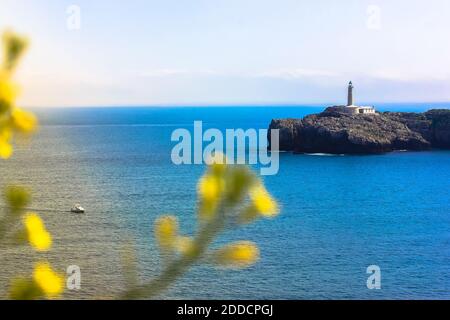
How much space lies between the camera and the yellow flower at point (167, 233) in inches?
44.4

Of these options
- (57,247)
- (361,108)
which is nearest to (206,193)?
(57,247)

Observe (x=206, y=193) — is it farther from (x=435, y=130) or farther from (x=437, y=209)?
(x=435, y=130)

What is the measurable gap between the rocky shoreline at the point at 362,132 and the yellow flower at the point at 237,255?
74119mm

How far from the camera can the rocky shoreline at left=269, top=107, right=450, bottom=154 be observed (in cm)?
7519

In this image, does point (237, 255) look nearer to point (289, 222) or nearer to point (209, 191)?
point (209, 191)

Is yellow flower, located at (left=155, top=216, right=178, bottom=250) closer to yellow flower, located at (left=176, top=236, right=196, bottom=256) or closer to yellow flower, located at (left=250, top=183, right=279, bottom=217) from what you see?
yellow flower, located at (left=176, top=236, right=196, bottom=256)

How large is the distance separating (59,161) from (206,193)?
248 ft

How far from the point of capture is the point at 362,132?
247 ft

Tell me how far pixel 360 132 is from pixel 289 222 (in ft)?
121

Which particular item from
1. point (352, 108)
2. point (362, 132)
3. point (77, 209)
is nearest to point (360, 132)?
point (362, 132)

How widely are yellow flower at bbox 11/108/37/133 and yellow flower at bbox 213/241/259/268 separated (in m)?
0.41
